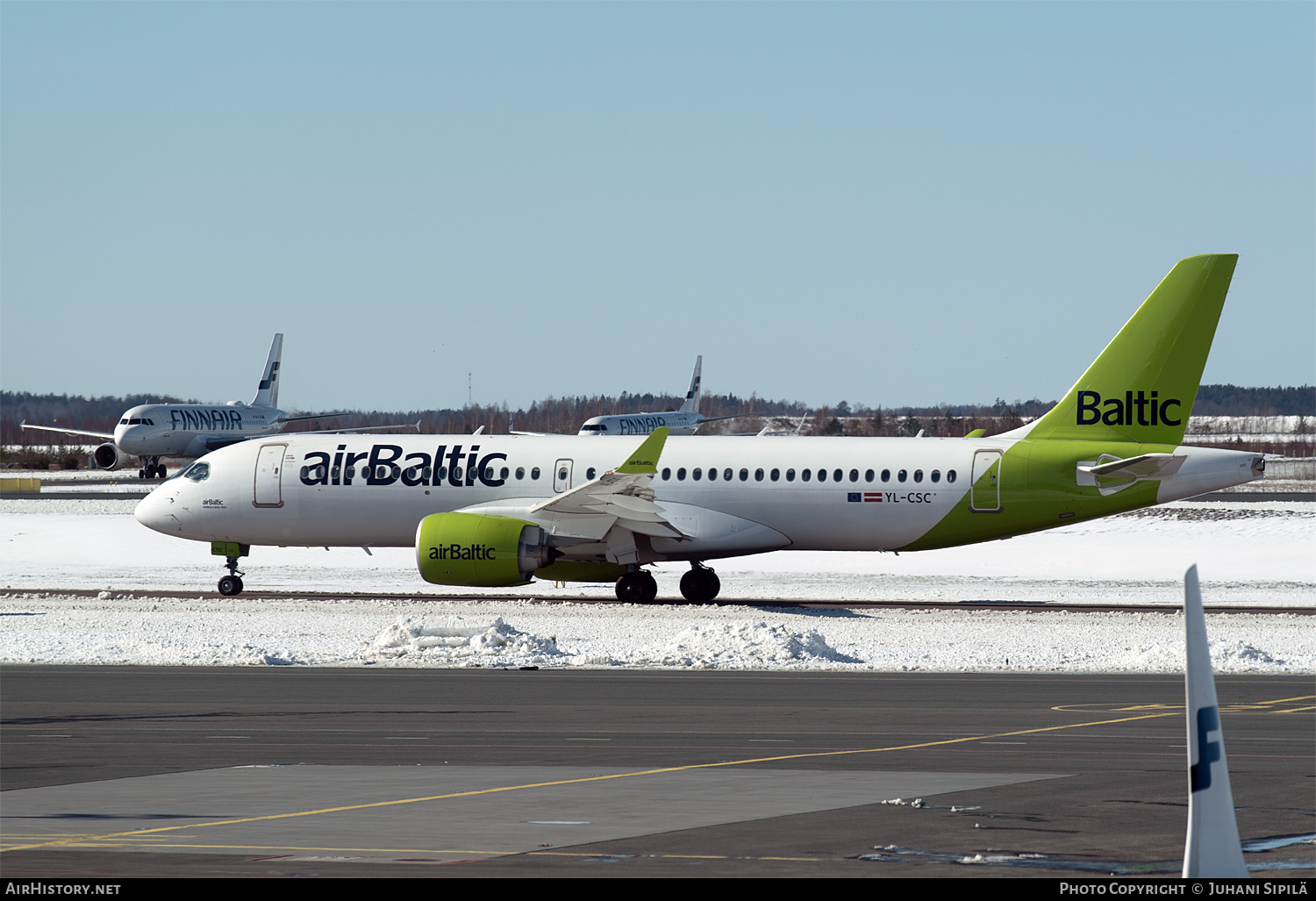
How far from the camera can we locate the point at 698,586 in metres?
34.9

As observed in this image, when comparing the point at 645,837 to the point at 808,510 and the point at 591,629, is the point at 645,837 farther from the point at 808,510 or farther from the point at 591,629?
the point at 808,510

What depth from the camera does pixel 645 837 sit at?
1146 cm

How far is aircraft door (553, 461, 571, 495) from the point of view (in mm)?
34406

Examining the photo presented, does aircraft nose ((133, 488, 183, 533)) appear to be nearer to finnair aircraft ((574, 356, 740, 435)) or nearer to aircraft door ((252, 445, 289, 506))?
aircraft door ((252, 445, 289, 506))

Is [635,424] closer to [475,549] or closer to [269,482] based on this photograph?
[269,482]

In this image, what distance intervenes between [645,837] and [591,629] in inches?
706

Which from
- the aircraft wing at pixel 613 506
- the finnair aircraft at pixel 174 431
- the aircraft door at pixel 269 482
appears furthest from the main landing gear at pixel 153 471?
the aircraft wing at pixel 613 506

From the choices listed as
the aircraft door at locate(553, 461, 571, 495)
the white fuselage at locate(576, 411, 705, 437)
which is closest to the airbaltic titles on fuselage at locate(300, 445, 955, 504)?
the aircraft door at locate(553, 461, 571, 495)

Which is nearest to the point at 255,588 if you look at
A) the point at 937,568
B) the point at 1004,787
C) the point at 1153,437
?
the point at 937,568

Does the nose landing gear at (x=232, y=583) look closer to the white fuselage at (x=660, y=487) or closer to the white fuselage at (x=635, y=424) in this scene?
the white fuselage at (x=660, y=487)

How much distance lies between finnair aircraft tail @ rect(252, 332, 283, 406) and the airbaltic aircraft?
72.7 metres

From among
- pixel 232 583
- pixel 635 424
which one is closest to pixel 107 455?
pixel 635 424

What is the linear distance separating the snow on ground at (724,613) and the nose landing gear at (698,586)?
821 millimetres

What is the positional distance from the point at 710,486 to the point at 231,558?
38.3 ft
